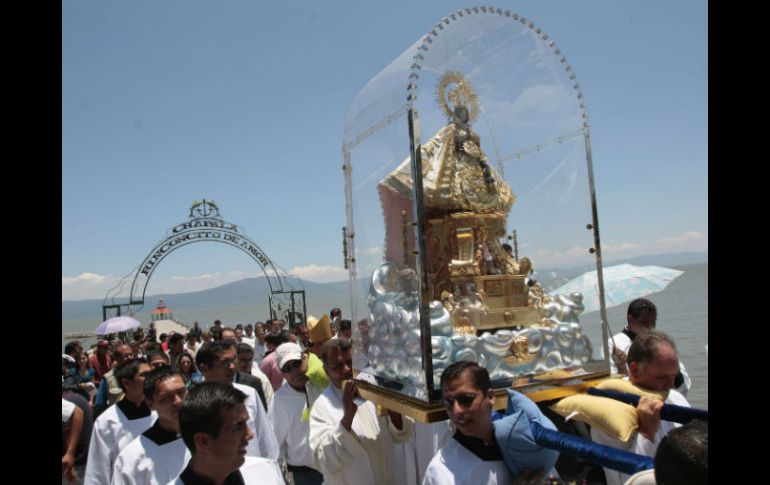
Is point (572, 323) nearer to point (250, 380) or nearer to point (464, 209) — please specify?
point (464, 209)

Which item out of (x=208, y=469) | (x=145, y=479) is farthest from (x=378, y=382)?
(x=208, y=469)

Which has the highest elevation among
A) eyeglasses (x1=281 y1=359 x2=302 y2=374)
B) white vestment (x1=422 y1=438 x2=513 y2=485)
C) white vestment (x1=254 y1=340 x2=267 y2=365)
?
eyeglasses (x1=281 y1=359 x2=302 y2=374)

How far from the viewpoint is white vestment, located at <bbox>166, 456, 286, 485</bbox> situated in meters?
2.38

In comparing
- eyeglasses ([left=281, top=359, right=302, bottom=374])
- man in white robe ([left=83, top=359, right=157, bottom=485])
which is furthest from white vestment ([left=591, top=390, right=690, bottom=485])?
eyeglasses ([left=281, top=359, right=302, bottom=374])

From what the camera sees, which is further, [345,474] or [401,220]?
[401,220]

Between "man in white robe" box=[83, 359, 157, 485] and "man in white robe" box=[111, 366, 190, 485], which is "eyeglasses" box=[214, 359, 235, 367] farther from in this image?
"man in white robe" box=[111, 366, 190, 485]

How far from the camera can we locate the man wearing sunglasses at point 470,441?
2467 mm

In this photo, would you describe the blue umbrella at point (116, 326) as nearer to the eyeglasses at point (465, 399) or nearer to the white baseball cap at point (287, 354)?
the white baseball cap at point (287, 354)

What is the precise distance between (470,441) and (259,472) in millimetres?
900

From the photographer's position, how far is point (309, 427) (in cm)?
447

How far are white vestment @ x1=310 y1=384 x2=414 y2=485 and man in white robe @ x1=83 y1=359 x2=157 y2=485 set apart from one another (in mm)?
1128

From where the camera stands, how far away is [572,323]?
4.61 m

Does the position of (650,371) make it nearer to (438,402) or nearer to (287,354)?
(438,402)
